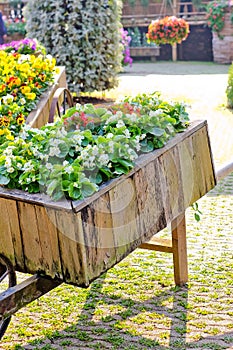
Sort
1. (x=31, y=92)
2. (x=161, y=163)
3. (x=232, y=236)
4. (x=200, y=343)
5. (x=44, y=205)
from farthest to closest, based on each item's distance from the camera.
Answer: (x=31, y=92) < (x=232, y=236) < (x=200, y=343) < (x=161, y=163) < (x=44, y=205)

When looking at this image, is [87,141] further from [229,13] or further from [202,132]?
[229,13]

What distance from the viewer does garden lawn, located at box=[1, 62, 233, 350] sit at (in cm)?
323

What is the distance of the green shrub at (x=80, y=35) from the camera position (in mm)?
9078

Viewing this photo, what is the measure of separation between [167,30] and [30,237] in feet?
33.6

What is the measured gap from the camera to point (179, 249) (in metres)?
3.67

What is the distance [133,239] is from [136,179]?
25cm

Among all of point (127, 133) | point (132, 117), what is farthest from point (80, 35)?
point (127, 133)

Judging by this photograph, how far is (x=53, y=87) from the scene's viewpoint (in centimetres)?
549

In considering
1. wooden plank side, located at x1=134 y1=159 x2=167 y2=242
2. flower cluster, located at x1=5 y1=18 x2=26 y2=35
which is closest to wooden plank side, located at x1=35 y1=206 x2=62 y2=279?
wooden plank side, located at x1=134 y1=159 x2=167 y2=242

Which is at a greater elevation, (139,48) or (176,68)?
(139,48)

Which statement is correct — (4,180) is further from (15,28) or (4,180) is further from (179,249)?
(15,28)

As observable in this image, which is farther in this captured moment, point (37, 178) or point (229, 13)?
point (229, 13)

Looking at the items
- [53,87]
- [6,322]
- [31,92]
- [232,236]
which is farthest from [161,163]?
[53,87]

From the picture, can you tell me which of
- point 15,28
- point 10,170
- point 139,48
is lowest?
point 139,48
